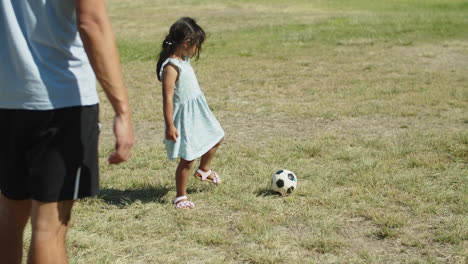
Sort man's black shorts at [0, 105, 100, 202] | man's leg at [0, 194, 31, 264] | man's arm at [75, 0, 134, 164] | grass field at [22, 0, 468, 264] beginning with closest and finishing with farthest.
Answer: man's arm at [75, 0, 134, 164]
man's black shorts at [0, 105, 100, 202]
man's leg at [0, 194, 31, 264]
grass field at [22, 0, 468, 264]

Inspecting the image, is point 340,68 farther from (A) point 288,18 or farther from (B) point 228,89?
(A) point 288,18

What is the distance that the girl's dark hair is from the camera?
4.54 meters

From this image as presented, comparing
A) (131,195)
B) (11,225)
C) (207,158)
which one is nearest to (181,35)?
(207,158)

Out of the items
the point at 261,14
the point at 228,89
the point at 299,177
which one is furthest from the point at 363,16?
the point at 299,177

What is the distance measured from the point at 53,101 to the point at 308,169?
11.6 ft

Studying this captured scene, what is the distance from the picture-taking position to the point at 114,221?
4.30 meters

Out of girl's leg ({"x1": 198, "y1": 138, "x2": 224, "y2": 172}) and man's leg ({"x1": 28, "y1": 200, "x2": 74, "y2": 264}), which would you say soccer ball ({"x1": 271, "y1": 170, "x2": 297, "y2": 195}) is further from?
man's leg ({"x1": 28, "y1": 200, "x2": 74, "y2": 264})

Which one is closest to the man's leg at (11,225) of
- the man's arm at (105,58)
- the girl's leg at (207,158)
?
the man's arm at (105,58)

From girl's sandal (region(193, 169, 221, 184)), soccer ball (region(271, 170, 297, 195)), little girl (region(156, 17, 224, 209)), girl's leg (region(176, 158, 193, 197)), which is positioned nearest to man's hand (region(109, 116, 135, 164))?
little girl (region(156, 17, 224, 209))

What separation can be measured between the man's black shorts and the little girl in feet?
7.18

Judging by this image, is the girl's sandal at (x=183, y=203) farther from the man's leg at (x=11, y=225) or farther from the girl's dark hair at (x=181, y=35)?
the man's leg at (x=11, y=225)

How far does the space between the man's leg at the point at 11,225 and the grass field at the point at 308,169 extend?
3.43 feet

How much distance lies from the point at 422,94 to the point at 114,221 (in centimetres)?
556

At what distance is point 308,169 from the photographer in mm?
5480
